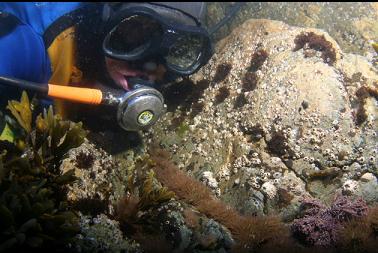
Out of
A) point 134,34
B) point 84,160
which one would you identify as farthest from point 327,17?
point 84,160

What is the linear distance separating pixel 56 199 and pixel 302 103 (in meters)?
3.29

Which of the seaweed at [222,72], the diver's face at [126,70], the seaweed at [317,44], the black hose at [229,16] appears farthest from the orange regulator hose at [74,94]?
the black hose at [229,16]

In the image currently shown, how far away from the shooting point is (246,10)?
7.13 m

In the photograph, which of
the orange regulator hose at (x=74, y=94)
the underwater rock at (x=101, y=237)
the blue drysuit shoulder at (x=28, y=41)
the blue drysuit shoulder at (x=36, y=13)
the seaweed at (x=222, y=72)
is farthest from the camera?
the seaweed at (x=222, y=72)

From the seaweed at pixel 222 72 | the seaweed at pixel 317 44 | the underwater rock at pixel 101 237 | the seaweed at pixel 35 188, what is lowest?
the underwater rock at pixel 101 237

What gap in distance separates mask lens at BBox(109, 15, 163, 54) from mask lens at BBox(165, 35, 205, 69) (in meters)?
0.44

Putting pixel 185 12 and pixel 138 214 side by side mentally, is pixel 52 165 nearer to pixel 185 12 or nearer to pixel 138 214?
pixel 138 214

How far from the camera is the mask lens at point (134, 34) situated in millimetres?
4457

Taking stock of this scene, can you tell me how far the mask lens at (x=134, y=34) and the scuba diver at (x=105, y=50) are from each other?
0.01 meters

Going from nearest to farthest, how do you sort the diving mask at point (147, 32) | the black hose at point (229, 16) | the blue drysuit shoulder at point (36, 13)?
the diving mask at point (147, 32), the blue drysuit shoulder at point (36, 13), the black hose at point (229, 16)

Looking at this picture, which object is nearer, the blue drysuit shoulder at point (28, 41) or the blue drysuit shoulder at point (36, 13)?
the blue drysuit shoulder at point (28, 41)

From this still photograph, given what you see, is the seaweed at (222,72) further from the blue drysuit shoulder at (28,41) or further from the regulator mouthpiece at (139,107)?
the blue drysuit shoulder at (28,41)

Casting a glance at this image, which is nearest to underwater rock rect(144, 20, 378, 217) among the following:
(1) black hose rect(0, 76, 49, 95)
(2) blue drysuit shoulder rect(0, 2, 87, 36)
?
(1) black hose rect(0, 76, 49, 95)

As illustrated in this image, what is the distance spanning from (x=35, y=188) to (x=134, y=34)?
2259 millimetres
